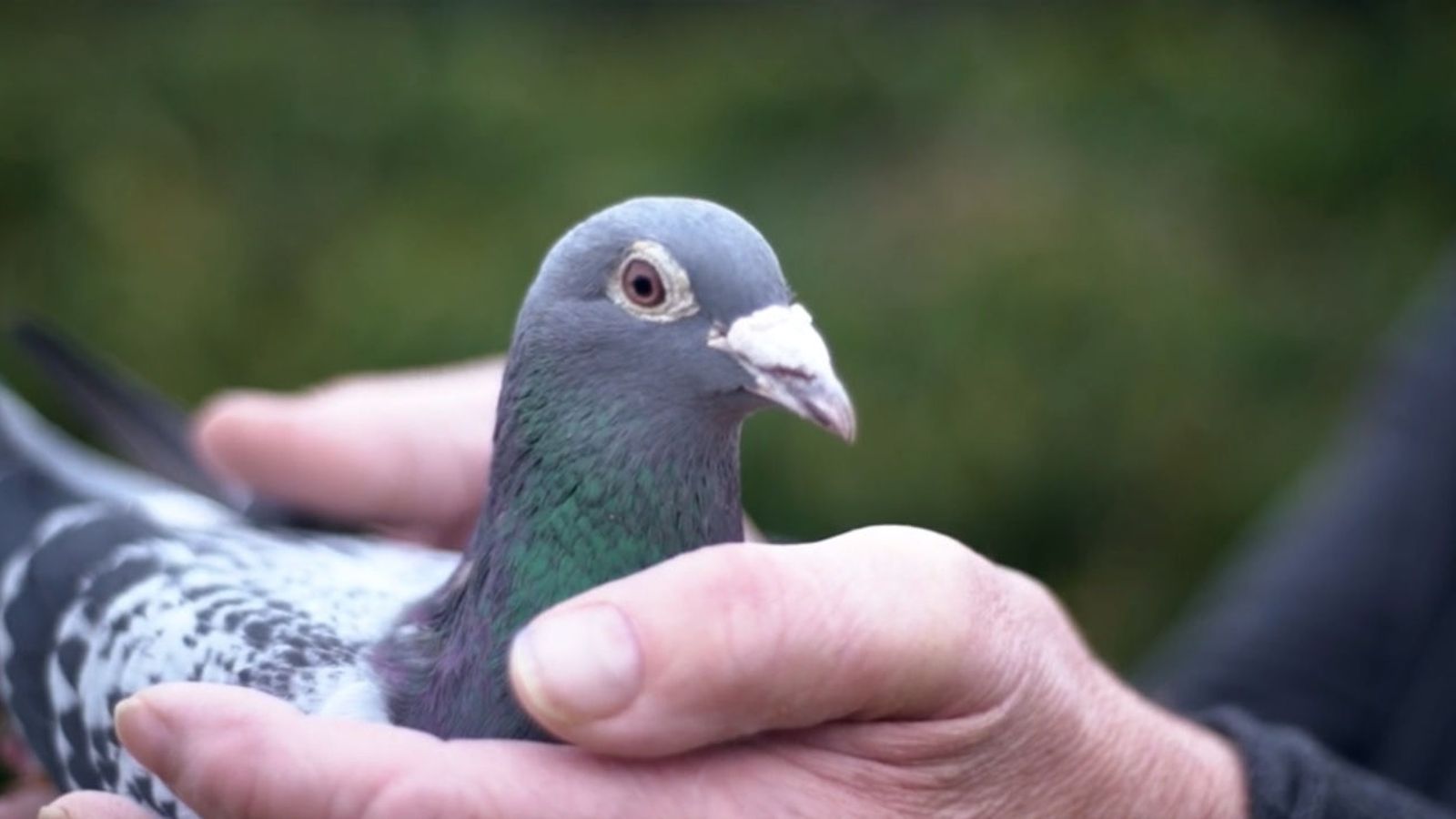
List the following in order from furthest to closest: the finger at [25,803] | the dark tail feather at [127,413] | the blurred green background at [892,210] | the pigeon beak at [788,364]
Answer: the blurred green background at [892,210] < the dark tail feather at [127,413] < the finger at [25,803] < the pigeon beak at [788,364]

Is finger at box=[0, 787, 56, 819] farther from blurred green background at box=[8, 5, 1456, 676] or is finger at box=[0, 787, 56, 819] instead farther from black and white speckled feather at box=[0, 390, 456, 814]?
blurred green background at box=[8, 5, 1456, 676]

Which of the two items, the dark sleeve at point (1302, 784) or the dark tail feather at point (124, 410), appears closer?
the dark sleeve at point (1302, 784)

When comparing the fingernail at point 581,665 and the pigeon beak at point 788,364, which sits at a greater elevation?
the pigeon beak at point 788,364

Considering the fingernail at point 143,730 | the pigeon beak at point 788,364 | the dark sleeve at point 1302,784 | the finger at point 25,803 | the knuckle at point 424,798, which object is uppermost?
the pigeon beak at point 788,364

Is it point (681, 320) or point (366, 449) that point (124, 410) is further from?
point (681, 320)

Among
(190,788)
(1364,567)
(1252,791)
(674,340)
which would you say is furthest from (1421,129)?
(190,788)

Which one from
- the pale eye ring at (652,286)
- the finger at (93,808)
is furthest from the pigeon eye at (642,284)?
the finger at (93,808)

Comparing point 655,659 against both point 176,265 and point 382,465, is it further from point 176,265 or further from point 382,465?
point 176,265

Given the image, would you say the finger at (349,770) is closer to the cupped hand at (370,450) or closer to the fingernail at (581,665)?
the fingernail at (581,665)
